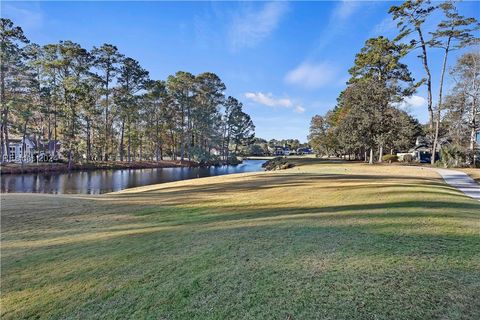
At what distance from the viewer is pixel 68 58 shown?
3566cm

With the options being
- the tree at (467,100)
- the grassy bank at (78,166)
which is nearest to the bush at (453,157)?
the tree at (467,100)

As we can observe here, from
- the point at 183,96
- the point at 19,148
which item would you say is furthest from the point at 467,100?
the point at 19,148

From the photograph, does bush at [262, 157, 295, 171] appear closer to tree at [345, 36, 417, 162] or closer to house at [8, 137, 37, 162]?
tree at [345, 36, 417, 162]

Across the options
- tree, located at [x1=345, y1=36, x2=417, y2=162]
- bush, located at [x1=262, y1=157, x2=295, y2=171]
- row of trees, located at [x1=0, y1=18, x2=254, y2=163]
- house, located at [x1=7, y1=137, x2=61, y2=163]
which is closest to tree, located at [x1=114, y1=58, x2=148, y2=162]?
row of trees, located at [x1=0, y1=18, x2=254, y2=163]

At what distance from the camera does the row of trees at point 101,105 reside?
30.7 meters

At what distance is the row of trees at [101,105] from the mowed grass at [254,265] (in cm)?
3198

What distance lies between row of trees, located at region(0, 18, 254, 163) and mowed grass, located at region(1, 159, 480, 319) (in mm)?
31978

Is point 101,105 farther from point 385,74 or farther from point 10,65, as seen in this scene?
point 385,74

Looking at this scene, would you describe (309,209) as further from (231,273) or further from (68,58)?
(68,58)

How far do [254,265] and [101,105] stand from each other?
46204 mm

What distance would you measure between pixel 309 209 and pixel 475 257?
4.05 metres

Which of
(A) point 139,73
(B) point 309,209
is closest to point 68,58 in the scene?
(A) point 139,73

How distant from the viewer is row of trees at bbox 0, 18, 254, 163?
30716 mm

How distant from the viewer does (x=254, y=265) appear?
3.60m
